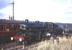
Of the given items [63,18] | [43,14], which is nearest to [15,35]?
[43,14]

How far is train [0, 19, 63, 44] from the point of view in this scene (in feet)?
5.88

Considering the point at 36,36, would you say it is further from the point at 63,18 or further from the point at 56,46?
the point at 63,18

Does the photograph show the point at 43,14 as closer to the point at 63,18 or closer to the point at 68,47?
the point at 63,18

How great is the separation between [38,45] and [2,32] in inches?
16.3

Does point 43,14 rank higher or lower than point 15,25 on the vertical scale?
higher

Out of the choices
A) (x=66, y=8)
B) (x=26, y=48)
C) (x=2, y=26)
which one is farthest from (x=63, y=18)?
(x=2, y=26)

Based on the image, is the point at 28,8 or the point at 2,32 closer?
the point at 2,32

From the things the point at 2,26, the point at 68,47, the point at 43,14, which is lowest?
the point at 68,47

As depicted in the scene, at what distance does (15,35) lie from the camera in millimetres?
1837

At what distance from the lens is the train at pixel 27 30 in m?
1.79

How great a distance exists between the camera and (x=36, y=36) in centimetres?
193

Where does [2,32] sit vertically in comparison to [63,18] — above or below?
below

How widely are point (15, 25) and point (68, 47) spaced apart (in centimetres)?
67

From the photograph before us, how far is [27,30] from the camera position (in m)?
1.92
